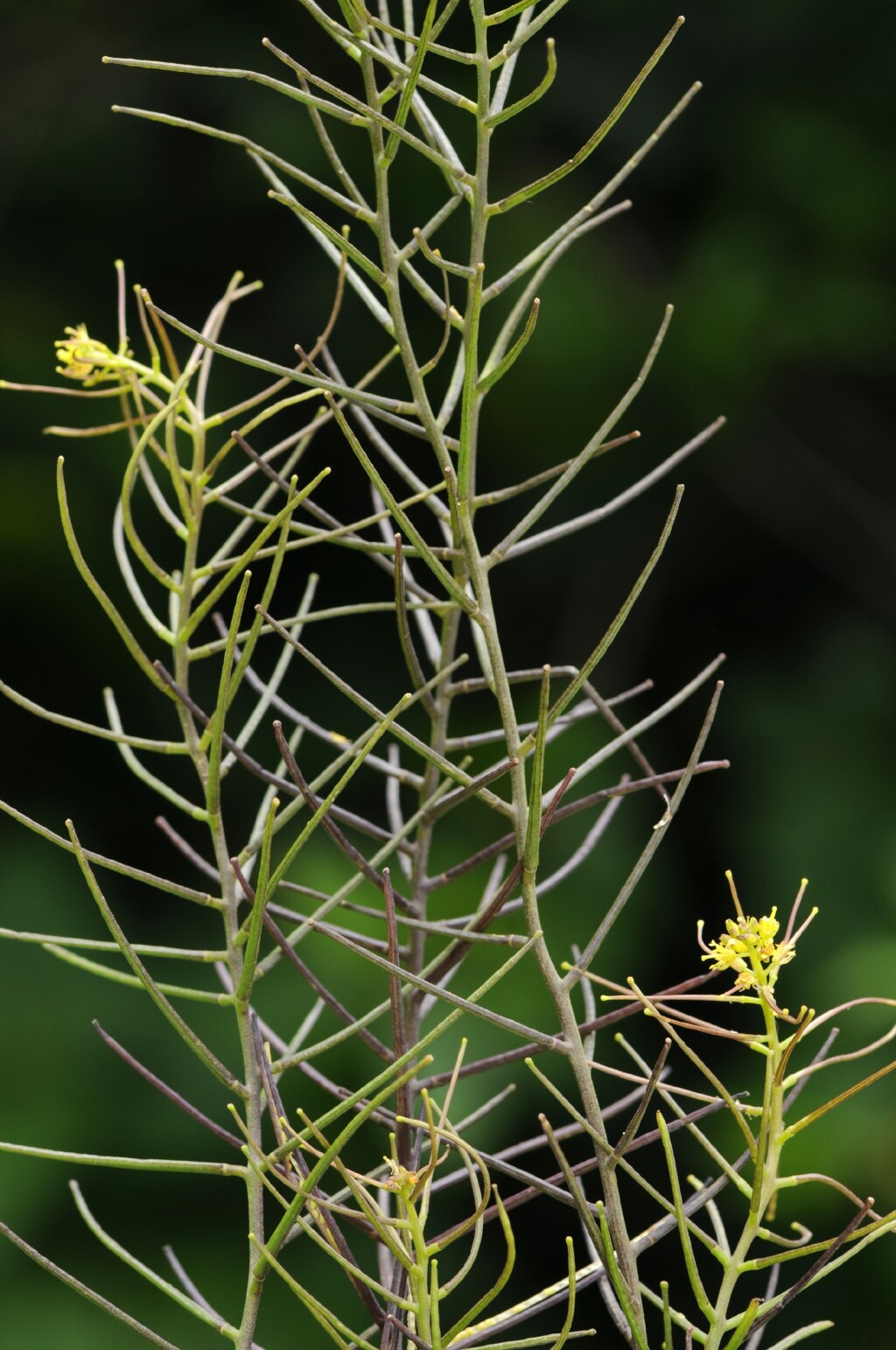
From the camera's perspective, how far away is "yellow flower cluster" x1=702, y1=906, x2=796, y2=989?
0.15 m

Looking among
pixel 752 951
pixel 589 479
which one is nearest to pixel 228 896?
pixel 752 951

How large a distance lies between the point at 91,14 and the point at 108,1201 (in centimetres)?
105

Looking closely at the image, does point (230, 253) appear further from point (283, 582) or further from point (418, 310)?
point (283, 582)

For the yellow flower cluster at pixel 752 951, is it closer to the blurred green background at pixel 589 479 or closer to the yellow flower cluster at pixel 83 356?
the yellow flower cluster at pixel 83 356

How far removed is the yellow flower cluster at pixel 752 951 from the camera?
150 millimetres

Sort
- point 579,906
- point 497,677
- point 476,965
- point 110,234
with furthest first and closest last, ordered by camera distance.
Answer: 1. point 110,234
2. point 579,906
3. point 476,965
4. point 497,677

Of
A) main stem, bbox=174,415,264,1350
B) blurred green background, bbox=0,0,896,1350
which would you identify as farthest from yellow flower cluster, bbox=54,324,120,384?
blurred green background, bbox=0,0,896,1350

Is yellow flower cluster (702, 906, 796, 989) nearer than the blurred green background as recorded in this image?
Yes

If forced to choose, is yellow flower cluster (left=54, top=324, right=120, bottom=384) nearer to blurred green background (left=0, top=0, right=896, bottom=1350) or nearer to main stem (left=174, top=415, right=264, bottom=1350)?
main stem (left=174, top=415, right=264, bottom=1350)

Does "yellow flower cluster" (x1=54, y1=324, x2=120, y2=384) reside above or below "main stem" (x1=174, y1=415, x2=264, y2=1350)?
above

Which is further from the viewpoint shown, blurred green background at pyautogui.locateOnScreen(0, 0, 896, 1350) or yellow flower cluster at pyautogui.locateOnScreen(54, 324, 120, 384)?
blurred green background at pyautogui.locateOnScreen(0, 0, 896, 1350)

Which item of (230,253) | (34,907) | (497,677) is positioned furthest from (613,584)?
(497,677)

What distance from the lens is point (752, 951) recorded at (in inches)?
6.0

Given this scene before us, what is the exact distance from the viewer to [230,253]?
52.7 inches
